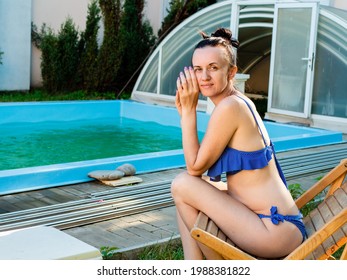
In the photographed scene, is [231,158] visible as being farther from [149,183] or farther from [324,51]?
[324,51]

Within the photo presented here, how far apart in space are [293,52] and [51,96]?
537cm

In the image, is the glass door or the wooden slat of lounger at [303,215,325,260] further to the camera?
the glass door

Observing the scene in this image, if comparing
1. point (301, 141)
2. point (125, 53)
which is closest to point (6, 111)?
point (125, 53)

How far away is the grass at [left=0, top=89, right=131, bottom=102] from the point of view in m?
12.4

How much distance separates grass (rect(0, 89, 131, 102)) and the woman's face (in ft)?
31.3

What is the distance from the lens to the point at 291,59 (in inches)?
423

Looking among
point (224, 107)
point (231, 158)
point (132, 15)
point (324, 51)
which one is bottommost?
point (231, 158)

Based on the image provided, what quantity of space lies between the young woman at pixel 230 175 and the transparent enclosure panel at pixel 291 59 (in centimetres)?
769

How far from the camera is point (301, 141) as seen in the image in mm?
8461

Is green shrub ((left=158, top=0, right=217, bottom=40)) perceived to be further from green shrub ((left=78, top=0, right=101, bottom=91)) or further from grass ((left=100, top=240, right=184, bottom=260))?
grass ((left=100, top=240, right=184, bottom=260))

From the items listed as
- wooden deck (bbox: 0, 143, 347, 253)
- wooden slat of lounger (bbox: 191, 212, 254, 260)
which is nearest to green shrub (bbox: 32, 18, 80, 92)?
wooden deck (bbox: 0, 143, 347, 253)

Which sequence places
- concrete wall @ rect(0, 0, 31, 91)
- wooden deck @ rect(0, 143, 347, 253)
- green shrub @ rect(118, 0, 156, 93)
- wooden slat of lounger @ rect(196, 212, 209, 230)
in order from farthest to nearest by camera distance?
green shrub @ rect(118, 0, 156, 93)
concrete wall @ rect(0, 0, 31, 91)
wooden deck @ rect(0, 143, 347, 253)
wooden slat of lounger @ rect(196, 212, 209, 230)
